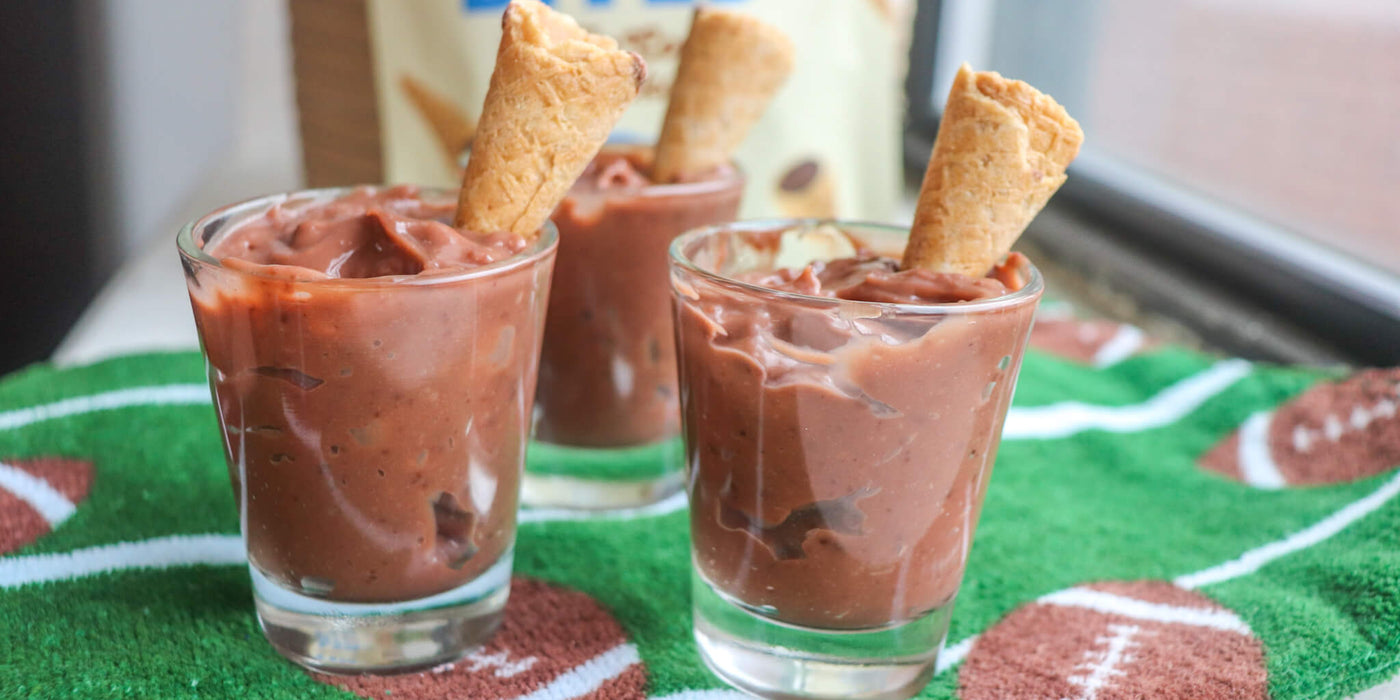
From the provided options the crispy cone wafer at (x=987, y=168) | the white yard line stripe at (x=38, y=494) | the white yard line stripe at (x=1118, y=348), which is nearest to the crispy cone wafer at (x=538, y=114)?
the crispy cone wafer at (x=987, y=168)

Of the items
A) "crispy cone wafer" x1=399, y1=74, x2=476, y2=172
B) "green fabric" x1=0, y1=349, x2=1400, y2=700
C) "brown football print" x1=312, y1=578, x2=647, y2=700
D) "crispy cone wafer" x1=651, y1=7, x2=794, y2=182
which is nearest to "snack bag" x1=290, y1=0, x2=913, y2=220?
"crispy cone wafer" x1=399, y1=74, x2=476, y2=172

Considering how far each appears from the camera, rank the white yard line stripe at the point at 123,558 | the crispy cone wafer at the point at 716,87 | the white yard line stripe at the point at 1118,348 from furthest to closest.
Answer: the white yard line stripe at the point at 1118,348 < the crispy cone wafer at the point at 716,87 < the white yard line stripe at the point at 123,558

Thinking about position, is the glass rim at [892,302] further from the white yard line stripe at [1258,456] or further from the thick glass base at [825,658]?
the white yard line stripe at [1258,456]

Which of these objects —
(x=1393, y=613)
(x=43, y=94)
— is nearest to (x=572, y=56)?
(x=1393, y=613)

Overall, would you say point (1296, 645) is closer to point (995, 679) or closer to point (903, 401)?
point (995, 679)

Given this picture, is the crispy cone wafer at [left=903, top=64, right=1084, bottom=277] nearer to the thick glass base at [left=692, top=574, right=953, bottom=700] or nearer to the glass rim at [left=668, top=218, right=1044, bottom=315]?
the glass rim at [left=668, top=218, right=1044, bottom=315]
